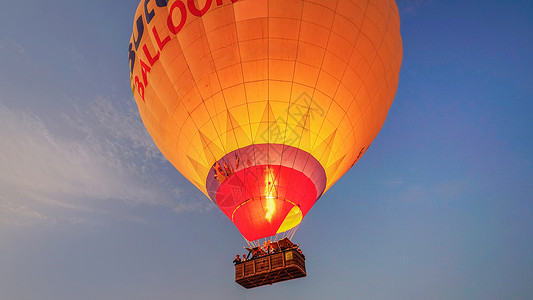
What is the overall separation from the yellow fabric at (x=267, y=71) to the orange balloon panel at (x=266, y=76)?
3 cm

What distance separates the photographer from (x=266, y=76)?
8.52 m

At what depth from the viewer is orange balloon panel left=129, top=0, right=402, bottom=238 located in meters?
8.27

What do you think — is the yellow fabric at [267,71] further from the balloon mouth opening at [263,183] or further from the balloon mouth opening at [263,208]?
the balloon mouth opening at [263,208]

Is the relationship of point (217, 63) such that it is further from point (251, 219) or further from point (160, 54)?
point (251, 219)

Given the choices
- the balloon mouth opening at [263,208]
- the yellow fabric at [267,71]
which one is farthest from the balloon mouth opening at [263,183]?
the yellow fabric at [267,71]

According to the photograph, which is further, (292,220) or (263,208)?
(292,220)

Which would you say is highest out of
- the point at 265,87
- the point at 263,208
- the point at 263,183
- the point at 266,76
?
the point at 266,76

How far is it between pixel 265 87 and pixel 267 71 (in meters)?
0.40

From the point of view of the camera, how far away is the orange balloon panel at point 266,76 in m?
8.27

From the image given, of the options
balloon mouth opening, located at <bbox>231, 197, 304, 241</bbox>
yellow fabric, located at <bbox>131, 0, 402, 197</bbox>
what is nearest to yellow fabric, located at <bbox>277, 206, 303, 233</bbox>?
balloon mouth opening, located at <bbox>231, 197, 304, 241</bbox>

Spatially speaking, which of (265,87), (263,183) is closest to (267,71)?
(265,87)

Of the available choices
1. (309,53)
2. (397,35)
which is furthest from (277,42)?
(397,35)

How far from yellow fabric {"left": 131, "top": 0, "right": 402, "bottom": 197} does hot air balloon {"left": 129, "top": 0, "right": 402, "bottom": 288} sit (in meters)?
0.03

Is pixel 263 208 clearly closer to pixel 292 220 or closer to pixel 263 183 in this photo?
pixel 263 183
